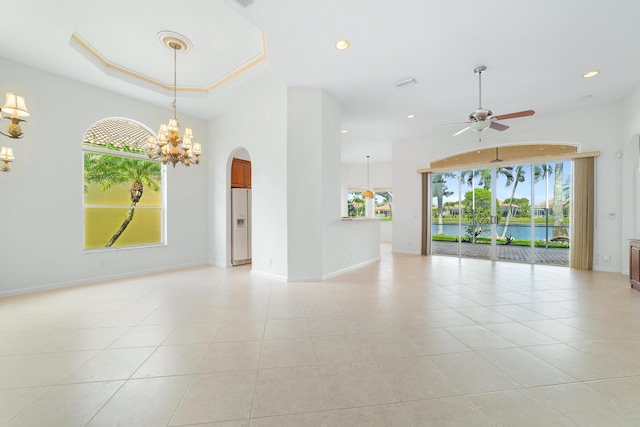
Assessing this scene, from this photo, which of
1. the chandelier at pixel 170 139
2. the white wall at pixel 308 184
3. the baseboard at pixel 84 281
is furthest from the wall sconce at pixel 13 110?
the white wall at pixel 308 184

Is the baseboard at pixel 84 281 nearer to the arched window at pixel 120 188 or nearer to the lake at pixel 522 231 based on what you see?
the arched window at pixel 120 188

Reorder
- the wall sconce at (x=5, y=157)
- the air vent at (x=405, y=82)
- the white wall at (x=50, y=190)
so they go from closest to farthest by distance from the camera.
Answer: the wall sconce at (x=5, y=157)
the white wall at (x=50, y=190)
the air vent at (x=405, y=82)

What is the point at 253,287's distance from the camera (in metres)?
4.57

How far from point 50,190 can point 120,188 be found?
44.8 inches

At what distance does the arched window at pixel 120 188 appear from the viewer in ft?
16.5

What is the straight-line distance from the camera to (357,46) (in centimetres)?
369

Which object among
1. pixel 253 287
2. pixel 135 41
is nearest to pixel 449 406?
pixel 253 287

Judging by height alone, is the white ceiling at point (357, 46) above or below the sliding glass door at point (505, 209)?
above

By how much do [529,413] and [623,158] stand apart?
6.86 metres

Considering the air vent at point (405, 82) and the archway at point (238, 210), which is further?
the archway at point (238, 210)

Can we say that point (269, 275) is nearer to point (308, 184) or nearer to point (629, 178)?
point (308, 184)

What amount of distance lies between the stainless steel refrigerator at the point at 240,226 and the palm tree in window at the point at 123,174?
181cm

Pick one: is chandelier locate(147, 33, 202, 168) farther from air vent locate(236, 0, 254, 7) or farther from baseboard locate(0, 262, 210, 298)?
baseboard locate(0, 262, 210, 298)

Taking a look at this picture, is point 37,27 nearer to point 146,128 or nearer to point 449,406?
point 146,128
